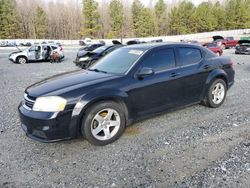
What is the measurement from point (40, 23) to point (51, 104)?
241 ft

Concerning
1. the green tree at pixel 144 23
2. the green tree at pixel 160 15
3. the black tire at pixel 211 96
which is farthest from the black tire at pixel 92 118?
the green tree at pixel 160 15

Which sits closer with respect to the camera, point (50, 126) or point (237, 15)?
point (50, 126)

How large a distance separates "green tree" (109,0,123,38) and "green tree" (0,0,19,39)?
2642 cm

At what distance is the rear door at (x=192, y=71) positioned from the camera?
469cm

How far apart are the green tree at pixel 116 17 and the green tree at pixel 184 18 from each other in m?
15.9

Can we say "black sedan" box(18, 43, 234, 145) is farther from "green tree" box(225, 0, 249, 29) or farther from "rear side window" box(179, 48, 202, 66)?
"green tree" box(225, 0, 249, 29)

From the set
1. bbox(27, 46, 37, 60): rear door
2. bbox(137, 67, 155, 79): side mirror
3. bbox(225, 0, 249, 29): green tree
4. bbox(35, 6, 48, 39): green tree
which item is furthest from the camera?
bbox(35, 6, 48, 39): green tree

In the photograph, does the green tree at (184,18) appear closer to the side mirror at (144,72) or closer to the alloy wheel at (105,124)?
the side mirror at (144,72)

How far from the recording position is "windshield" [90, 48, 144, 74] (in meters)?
4.23

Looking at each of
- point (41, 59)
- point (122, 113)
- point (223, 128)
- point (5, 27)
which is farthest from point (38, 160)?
point (5, 27)

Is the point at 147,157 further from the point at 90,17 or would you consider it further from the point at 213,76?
the point at 90,17

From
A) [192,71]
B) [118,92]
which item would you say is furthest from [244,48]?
[118,92]

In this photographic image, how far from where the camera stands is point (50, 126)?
11.1 ft

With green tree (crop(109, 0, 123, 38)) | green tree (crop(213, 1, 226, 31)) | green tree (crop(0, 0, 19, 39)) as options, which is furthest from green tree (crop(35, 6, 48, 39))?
green tree (crop(213, 1, 226, 31))
